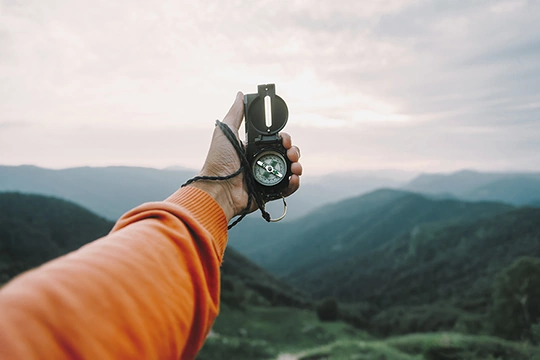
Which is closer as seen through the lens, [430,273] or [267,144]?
[267,144]

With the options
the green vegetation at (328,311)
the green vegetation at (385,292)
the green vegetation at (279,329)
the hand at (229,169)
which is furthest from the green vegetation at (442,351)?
the green vegetation at (328,311)

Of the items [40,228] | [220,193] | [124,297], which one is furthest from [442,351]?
[40,228]

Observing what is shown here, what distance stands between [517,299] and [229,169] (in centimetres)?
5493

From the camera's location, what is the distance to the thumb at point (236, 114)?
3572 mm

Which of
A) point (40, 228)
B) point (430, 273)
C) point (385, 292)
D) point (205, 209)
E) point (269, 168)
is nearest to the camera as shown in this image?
point (205, 209)

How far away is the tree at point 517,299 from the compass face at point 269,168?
52872 mm

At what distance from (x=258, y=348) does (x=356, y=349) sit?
7000mm

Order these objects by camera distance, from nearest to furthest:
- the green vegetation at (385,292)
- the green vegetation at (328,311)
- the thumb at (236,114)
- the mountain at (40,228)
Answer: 1. the thumb at (236,114)
2. the green vegetation at (385,292)
3. the green vegetation at (328,311)
4. the mountain at (40,228)

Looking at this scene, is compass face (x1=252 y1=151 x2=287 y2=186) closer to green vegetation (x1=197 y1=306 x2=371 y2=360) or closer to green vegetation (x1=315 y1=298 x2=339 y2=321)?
green vegetation (x1=197 y1=306 x2=371 y2=360)

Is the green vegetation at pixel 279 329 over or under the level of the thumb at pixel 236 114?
under

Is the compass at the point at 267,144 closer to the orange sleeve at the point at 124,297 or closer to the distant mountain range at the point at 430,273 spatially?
the orange sleeve at the point at 124,297

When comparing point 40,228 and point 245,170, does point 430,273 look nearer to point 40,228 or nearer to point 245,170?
point 40,228

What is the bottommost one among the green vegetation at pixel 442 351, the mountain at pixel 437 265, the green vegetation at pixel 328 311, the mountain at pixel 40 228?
the mountain at pixel 437 265

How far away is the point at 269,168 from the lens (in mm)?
3527
